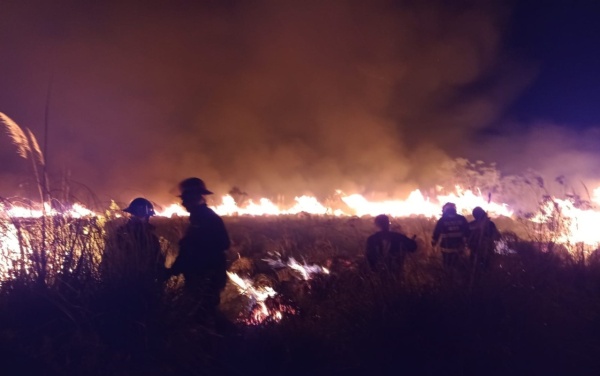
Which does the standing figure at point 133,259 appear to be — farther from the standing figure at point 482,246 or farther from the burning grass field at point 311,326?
the standing figure at point 482,246

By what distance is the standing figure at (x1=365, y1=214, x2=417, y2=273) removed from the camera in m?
6.55

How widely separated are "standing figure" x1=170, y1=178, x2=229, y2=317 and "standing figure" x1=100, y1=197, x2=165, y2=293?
0.91 feet

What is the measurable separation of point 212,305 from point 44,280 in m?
1.56

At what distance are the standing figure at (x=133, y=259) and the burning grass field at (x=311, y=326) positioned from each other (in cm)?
10

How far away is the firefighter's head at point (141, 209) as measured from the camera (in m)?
6.52

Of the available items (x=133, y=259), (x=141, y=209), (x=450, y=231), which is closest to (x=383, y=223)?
(x=450, y=231)

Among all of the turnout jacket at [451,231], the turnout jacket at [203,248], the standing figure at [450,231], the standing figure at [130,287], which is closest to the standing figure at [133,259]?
the standing figure at [130,287]

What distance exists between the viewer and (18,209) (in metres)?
6.41

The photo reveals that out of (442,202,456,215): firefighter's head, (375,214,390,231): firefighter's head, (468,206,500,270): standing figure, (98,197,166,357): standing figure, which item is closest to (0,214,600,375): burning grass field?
(98,197,166,357): standing figure

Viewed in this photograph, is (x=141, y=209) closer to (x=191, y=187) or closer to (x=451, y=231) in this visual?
(x=191, y=187)

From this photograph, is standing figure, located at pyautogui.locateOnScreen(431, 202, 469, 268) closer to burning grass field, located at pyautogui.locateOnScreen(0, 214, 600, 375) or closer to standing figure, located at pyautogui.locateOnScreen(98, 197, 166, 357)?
burning grass field, located at pyautogui.locateOnScreen(0, 214, 600, 375)

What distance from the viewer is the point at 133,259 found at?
5.53 meters

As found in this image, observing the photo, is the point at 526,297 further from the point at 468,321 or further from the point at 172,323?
the point at 172,323

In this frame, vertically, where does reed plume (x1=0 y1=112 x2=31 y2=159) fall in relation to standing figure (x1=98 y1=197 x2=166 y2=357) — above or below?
above
